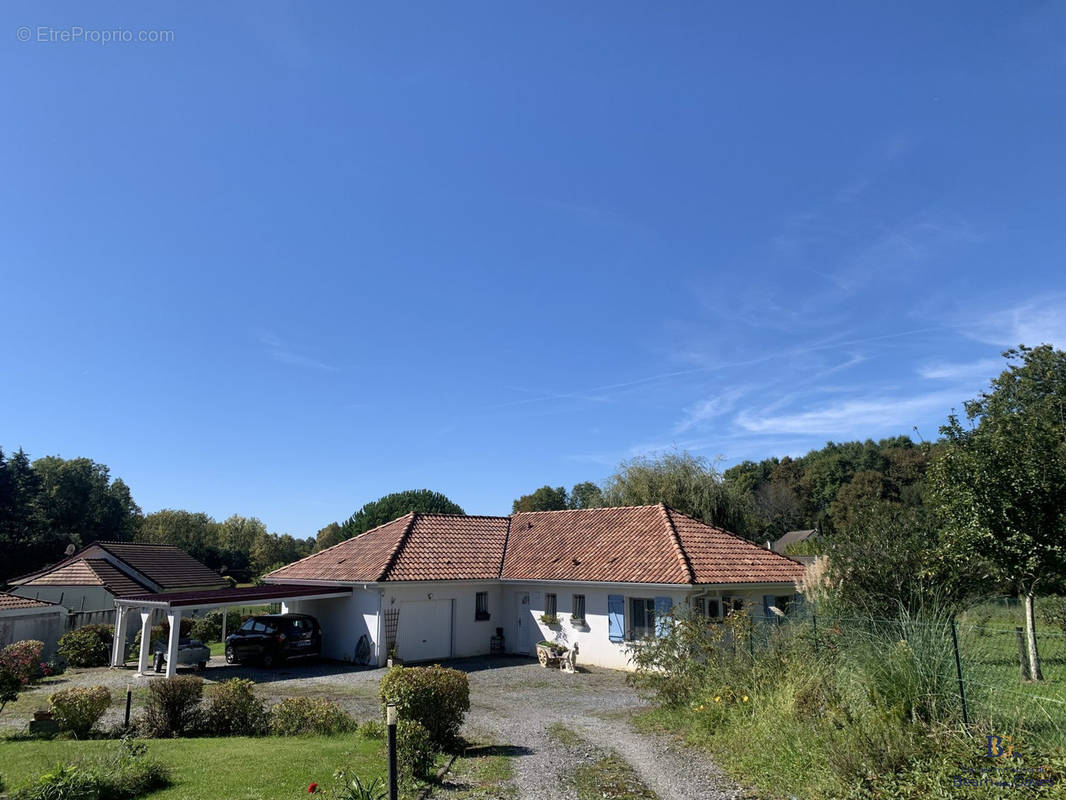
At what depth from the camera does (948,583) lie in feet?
58.1

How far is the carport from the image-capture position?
20000mm

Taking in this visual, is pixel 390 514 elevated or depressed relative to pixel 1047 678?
elevated

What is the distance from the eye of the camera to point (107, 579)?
31375mm

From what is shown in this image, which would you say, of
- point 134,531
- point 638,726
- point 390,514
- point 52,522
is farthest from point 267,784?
point 134,531

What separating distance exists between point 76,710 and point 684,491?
2783 centimetres

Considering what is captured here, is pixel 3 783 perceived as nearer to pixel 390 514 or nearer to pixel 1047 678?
pixel 1047 678

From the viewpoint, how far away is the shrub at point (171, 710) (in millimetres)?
12133

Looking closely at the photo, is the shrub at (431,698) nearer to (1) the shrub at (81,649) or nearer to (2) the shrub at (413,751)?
(2) the shrub at (413,751)

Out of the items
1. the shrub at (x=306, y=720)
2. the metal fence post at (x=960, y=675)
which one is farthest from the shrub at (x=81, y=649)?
the metal fence post at (x=960, y=675)

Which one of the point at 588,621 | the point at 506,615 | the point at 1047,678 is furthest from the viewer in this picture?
the point at 506,615

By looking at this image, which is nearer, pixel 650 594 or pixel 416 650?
pixel 650 594

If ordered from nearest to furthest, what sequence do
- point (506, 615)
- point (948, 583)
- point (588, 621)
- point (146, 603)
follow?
point (948, 583), point (146, 603), point (588, 621), point (506, 615)

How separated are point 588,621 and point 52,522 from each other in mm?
53853

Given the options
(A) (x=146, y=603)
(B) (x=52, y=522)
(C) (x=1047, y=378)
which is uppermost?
(C) (x=1047, y=378)
